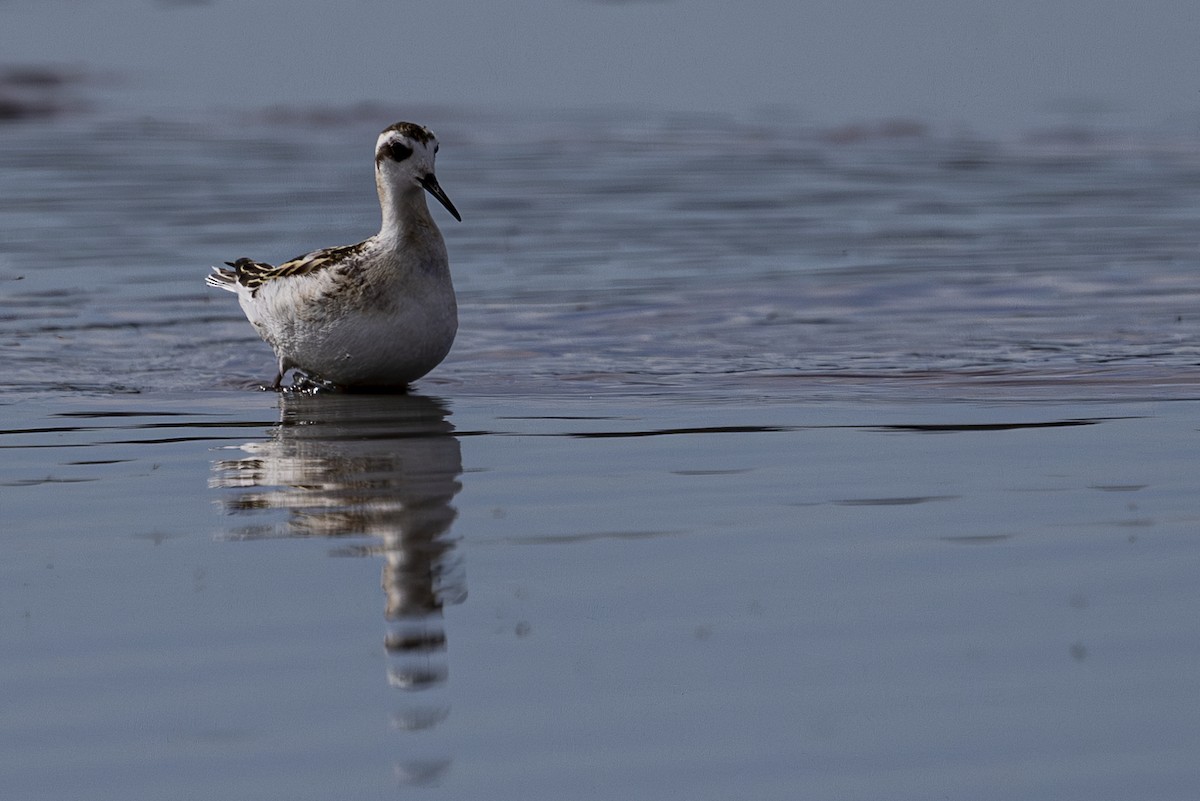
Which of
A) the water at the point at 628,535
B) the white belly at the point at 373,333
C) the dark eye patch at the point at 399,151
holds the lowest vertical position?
the water at the point at 628,535

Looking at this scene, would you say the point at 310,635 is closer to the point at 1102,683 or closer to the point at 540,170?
the point at 1102,683

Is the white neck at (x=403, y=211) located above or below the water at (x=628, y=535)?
above

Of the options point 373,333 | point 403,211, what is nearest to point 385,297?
point 373,333

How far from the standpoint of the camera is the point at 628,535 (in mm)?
9023

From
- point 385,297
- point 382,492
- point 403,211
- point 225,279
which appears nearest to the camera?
point 382,492

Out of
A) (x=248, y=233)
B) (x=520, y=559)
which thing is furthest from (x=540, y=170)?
(x=520, y=559)

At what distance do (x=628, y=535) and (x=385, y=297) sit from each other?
4.24m

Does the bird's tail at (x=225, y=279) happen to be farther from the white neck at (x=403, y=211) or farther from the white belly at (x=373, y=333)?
the white neck at (x=403, y=211)

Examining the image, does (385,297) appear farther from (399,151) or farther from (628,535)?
(628,535)

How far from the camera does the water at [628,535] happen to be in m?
6.41

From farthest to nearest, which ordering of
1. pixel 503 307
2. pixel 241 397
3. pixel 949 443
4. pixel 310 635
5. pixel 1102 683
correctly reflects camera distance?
pixel 503 307, pixel 241 397, pixel 949 443, pixel 310 635, pixel 1102 683

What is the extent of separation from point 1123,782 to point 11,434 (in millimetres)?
7487

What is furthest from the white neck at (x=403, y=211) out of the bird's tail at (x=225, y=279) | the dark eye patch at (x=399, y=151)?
the bird's tail at (x=225, y=279)

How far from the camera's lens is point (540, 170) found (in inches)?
1124
